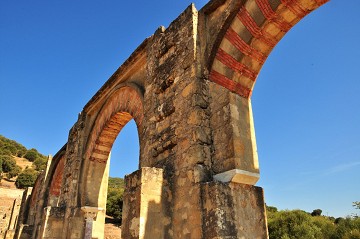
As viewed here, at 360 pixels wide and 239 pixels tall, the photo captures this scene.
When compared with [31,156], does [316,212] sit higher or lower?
lower

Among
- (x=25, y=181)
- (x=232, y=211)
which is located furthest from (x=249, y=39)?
(x=25, y=181)

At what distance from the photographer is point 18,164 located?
3975 cm

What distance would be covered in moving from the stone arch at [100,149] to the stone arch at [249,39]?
3366mm

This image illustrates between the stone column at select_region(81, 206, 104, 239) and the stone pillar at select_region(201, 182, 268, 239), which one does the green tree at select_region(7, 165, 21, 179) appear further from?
the stone pillar at select_region(201, 182, 268, 239)

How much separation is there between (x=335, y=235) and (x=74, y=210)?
45.8 ft

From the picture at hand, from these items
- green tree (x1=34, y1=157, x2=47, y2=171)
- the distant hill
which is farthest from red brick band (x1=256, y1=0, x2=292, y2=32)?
green tree (x1=34, y1=157, x2=47, y2=171)

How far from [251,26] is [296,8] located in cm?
47

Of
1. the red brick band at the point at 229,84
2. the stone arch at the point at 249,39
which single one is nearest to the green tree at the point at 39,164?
the red brick band at the point at 229,84

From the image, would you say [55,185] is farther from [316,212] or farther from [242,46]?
[316,212]

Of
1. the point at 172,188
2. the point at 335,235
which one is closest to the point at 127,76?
the point at 172,188

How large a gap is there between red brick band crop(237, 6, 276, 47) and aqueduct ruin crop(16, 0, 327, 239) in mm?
10

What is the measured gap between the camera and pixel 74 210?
21.2ft

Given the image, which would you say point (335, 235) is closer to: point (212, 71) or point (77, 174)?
point (77, 174)

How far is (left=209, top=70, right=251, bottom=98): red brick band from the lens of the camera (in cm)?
320
